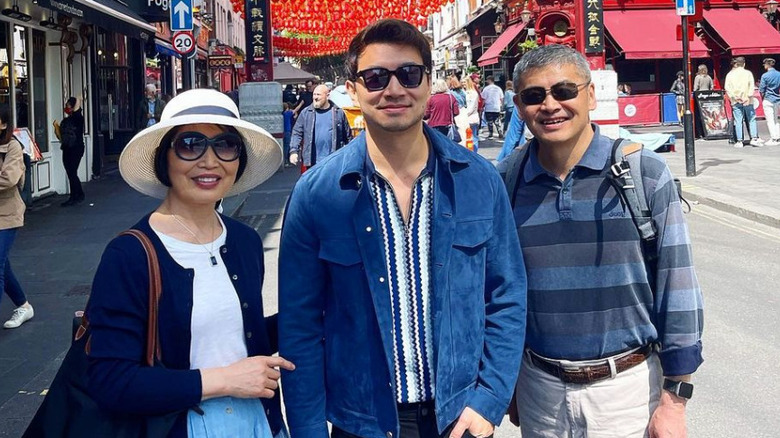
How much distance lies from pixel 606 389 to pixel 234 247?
1194 millimetres

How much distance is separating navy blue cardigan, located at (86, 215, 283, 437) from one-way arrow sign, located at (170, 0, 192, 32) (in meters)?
17.1

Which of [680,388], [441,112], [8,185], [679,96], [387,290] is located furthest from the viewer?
[679,96]

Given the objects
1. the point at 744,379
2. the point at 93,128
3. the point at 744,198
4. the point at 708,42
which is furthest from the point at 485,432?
the point at 708,42

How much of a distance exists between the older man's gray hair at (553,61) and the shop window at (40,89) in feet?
44.6

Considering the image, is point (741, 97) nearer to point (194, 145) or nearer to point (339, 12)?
point (339, 12)

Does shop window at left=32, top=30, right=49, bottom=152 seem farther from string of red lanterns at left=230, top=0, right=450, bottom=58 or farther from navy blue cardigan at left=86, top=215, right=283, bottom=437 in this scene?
navy blue cardigan at left=86, top=215, right=283, bottom=437

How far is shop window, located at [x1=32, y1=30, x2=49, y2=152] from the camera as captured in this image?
14.7 m

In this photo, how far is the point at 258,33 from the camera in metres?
21.7

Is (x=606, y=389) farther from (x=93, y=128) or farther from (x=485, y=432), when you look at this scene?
(x=93, y=128)

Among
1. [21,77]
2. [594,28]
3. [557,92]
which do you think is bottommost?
[557,92]

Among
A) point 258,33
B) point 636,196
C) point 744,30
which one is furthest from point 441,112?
point 744,30

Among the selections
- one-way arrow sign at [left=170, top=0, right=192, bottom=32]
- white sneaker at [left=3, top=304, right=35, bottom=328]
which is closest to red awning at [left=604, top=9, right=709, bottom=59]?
one-way arrow sign at [left=170, top=0, right=192, bottom=32]

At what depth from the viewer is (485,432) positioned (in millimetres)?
2246

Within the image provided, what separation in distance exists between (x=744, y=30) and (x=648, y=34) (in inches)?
136
